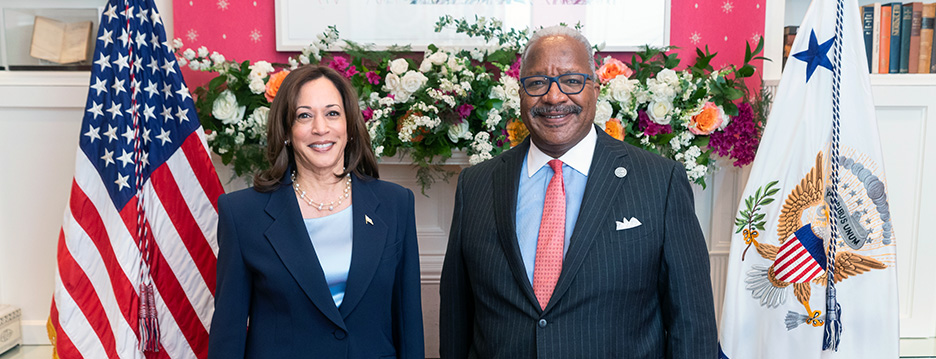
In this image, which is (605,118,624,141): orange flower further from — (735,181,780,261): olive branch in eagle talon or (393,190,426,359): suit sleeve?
(393,190,426,359): suit sleeve

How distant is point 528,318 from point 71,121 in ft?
8.56

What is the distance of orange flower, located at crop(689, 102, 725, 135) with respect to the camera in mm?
2590

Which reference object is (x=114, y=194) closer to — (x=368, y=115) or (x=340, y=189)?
(x=368, y=115)

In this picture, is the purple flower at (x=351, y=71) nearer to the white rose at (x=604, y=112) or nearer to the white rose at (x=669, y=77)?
the white rose at (x=604, y=112)

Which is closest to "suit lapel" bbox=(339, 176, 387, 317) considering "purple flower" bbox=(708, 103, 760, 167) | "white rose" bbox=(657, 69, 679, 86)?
"white rose" bbox=(657, 69, 679, 86)

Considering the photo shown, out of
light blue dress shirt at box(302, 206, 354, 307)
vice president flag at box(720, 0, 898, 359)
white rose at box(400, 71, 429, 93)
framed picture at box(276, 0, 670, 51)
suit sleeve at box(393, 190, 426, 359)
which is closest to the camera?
light blue dress shirt at box(302, 206, 354, 307)

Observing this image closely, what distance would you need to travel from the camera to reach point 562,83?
4.93ft

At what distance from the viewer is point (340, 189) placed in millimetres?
1751

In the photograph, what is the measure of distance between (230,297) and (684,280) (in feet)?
3.54

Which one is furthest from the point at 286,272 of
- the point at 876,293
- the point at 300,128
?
the point at 876,293

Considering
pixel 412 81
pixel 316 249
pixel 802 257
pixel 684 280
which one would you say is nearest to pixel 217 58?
pixel 412 81

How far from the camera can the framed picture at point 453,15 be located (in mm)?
2934

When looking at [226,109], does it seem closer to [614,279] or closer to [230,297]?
[230,297]

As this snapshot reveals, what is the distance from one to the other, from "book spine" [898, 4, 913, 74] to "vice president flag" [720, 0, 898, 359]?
0.76 metres
